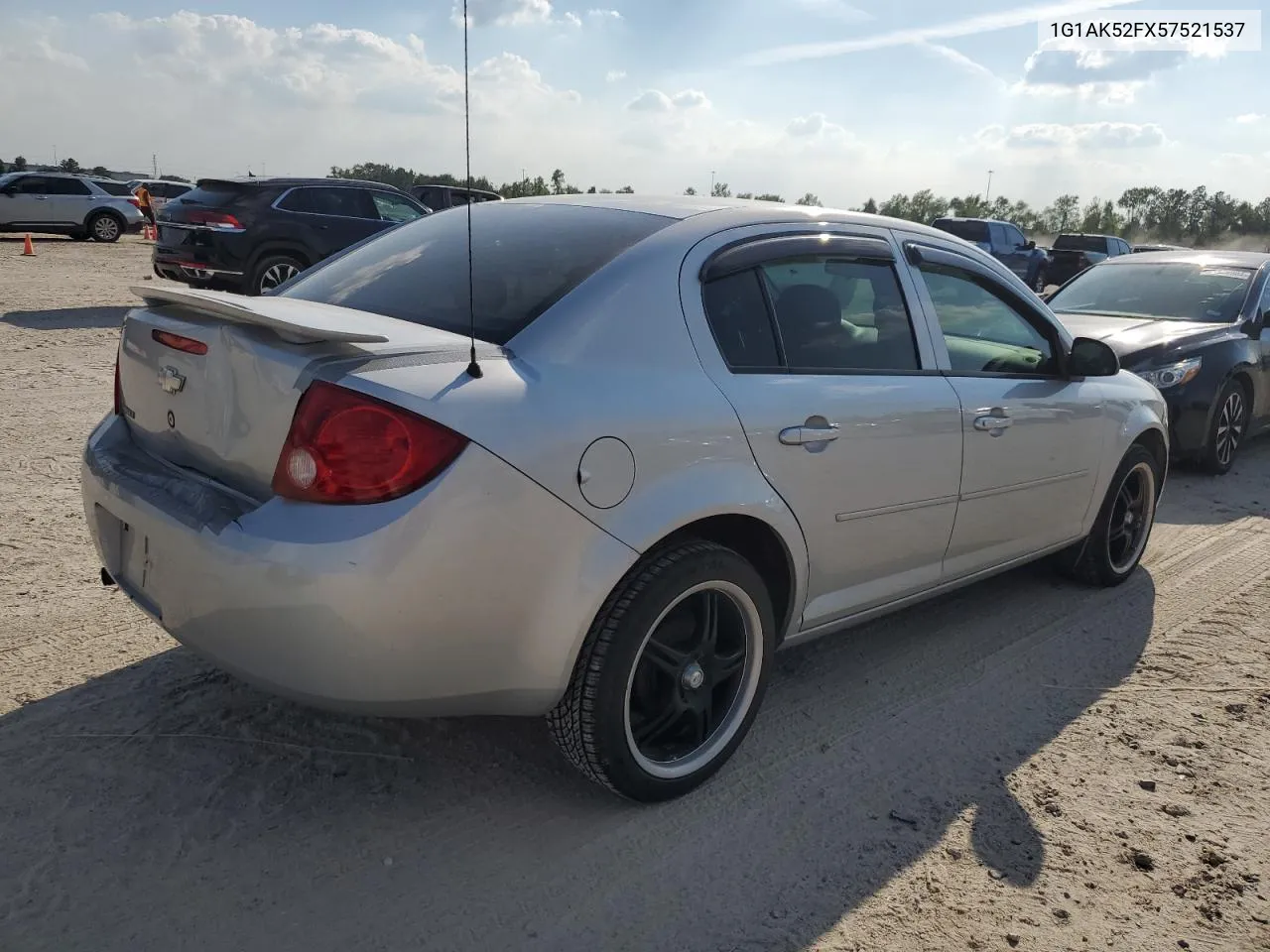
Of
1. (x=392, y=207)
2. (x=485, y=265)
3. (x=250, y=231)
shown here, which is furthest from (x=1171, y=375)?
(x=392, y=207)

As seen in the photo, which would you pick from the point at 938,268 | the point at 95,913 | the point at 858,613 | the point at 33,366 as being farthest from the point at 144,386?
the point at 33,366

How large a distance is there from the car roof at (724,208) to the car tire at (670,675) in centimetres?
111

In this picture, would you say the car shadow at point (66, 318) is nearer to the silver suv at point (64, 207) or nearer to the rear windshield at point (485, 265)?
the rear windshield at point (485, 265)

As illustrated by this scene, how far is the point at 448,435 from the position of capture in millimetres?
2309

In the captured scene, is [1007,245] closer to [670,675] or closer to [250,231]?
[250,231]

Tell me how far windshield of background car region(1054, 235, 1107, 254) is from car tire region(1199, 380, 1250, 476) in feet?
62.3

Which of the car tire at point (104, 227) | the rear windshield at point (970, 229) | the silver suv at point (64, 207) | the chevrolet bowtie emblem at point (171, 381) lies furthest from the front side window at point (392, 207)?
the car tire at point (104, 227)

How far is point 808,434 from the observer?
3.02m

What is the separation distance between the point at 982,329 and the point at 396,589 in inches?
104

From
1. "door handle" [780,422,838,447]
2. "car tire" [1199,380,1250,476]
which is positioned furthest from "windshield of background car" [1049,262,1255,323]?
"door handle" [780,422,838,447]

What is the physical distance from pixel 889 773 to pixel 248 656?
1894 millimetres

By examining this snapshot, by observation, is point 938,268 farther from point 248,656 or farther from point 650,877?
point 248,656

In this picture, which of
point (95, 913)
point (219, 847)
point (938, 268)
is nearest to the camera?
point (95, 913)

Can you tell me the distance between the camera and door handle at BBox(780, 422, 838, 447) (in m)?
2.96
